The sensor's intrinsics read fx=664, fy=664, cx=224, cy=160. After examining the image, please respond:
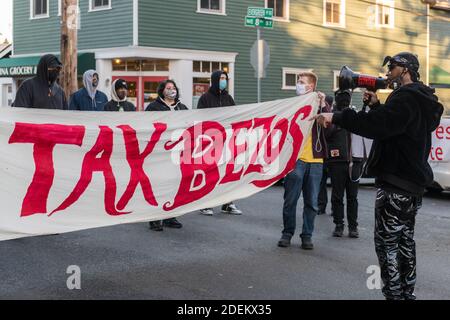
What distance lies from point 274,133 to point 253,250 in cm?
138

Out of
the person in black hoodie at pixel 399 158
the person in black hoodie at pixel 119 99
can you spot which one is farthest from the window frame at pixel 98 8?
the person in black hoodie at pixel 399 158

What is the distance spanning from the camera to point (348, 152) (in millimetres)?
8758

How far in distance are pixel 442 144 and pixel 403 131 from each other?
26.2ft

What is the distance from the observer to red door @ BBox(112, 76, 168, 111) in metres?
21.8

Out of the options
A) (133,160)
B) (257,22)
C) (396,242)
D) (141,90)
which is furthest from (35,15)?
(396,242)

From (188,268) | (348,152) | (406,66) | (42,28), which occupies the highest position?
(42,28)

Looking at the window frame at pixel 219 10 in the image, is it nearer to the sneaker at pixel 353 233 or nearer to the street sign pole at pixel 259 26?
the street sign pole at pixel 259 26

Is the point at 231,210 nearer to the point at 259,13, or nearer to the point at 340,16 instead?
the point at 259,13

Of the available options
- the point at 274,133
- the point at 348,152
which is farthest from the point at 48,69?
the point at 348,152

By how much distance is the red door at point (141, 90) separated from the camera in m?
21.8

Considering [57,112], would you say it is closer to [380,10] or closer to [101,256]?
[101,256]

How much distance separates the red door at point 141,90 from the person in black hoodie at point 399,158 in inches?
671

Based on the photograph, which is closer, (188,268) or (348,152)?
(188,268)

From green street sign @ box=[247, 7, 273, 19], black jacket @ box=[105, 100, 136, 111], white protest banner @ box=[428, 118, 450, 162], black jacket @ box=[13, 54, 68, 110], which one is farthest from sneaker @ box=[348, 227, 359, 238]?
green street sign @ box=[247, 7, 273, 19]
